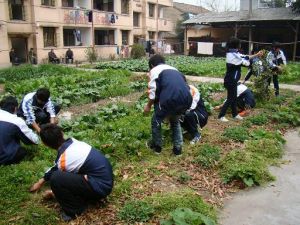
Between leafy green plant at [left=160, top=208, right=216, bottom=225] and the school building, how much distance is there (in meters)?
23.8

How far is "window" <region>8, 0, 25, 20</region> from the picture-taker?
26.8m

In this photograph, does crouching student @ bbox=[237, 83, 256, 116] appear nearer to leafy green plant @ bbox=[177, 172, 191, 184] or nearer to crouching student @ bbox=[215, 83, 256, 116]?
crouching student @ bbox=[215, 83, 256, 116]

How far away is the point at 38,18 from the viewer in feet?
91.4

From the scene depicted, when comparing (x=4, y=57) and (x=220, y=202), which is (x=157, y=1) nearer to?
(x=4, y=57)

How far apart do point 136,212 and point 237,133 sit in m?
3.67

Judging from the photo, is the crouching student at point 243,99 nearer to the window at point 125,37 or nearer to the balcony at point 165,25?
the window at point 125,37

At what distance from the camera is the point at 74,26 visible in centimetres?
3173

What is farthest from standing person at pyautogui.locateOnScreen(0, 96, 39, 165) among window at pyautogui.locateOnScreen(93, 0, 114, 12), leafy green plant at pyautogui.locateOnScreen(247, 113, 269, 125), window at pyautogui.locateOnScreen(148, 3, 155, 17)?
window at pyautogui.locateOnScreen(148, 3, 155, 17)

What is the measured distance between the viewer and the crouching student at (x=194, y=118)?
694 cm

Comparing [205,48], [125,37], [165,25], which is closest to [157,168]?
[205,48]

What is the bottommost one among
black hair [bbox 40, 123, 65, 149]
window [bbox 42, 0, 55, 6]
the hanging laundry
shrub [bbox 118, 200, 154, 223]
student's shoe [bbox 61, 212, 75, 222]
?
student's shoe [bbox 61, 212, 75, 222]

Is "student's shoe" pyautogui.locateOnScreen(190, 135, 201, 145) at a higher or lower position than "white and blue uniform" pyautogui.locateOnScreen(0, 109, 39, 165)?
lower

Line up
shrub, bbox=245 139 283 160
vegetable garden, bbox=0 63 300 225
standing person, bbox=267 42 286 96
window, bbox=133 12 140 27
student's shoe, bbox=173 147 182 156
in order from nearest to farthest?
1. vegetable garden, bbox=0 63 300 225
2. student's shoe, bbox=173 147 182 156
3. shrub, bbox=245 139 283 160
4. standing person, bbox=267 42 286 96
5. window, bbox=133 12 140 27

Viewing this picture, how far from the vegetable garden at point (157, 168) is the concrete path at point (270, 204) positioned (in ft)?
0.55
